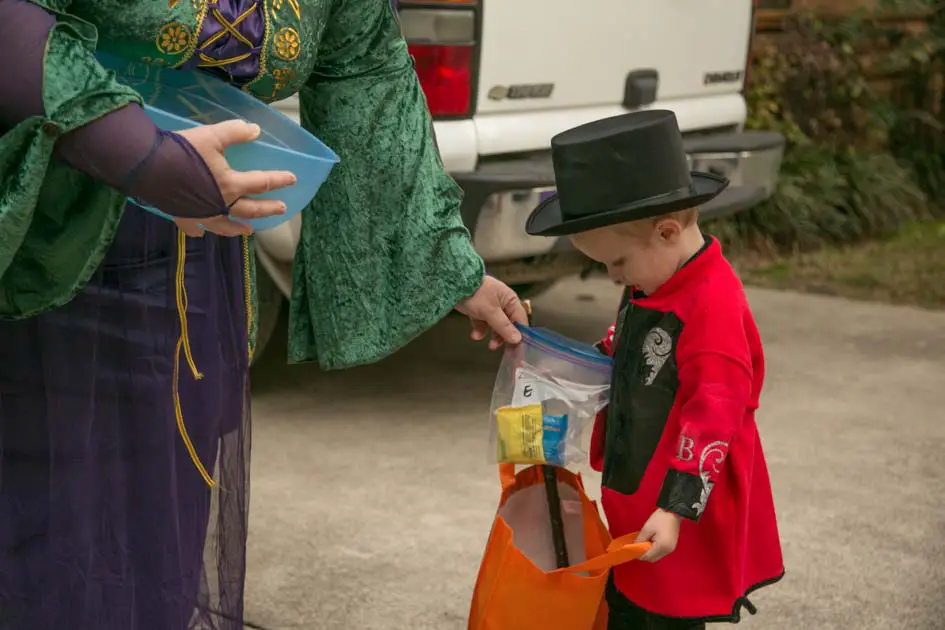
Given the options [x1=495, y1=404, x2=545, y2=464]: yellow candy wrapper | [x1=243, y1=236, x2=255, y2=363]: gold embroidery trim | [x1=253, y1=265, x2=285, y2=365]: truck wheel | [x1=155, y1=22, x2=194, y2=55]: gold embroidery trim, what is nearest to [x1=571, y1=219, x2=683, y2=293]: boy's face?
[x1=495, y1=404, x2=545, y2=464]: yellow candy wrapper

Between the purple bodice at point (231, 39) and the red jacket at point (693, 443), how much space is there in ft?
2.66

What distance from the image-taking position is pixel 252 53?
180 centimetres

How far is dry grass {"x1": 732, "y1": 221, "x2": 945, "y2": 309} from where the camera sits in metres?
6.96

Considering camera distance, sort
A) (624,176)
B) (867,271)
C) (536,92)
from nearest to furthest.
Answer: (624,176), (536,92), (867,271)

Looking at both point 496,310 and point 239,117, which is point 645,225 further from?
point 239,117

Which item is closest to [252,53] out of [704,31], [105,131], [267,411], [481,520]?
[105,131]

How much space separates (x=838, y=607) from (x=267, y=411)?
214cm

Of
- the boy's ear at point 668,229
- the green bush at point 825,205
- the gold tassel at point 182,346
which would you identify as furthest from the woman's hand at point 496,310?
the green bush at point 825,205

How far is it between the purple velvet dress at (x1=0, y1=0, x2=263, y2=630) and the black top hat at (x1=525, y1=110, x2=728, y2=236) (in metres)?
0.55

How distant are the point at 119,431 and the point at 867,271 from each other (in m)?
6.18

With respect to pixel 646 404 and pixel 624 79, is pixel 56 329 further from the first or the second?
pixel 624 79

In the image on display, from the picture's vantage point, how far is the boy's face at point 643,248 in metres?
2.20

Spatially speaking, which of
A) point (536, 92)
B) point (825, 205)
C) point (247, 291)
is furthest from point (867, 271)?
point (247, 291)

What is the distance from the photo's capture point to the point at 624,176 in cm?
216
